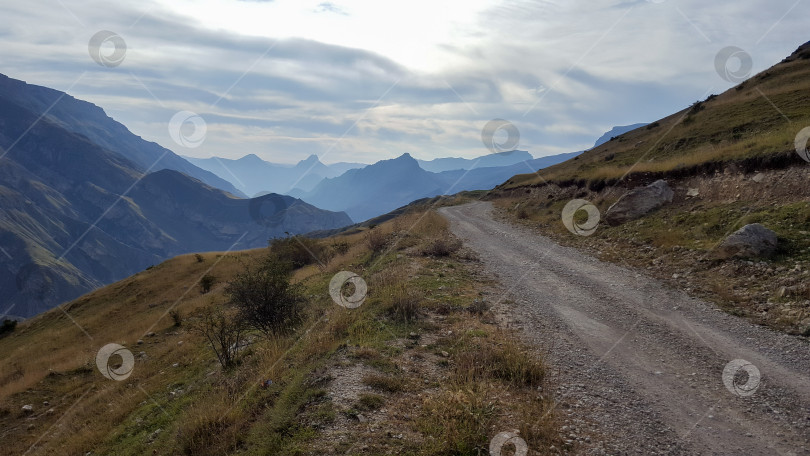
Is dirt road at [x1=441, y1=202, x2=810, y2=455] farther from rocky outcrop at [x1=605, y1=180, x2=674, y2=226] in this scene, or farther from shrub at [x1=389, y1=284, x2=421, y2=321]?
rocky outcrop at [x1=605, y1=180, x2=674, y2=226]

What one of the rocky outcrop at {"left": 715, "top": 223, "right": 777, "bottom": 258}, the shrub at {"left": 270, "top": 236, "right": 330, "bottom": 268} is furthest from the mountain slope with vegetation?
the shrub at {"left": 270, "top": 236, "right": 330, "bottom": 268}

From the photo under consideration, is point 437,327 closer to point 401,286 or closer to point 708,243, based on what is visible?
point 401,286

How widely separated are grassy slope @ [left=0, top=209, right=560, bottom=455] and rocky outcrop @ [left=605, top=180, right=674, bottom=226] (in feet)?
31.8

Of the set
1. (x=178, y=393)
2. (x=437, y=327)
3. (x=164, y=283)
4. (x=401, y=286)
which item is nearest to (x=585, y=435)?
(x=437, y=327)

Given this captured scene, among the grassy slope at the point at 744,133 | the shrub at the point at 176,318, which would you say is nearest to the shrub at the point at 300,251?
the shrub at the point at 176,318

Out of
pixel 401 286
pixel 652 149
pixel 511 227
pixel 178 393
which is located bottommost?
pixel 178 393

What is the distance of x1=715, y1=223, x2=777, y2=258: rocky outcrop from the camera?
12734mm

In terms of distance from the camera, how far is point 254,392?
8.17 metres

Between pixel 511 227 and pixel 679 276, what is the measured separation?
18.5 m

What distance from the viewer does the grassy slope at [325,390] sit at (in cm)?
597

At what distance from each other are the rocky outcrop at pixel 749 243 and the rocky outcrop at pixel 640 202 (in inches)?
336

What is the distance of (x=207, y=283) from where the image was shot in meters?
35.2

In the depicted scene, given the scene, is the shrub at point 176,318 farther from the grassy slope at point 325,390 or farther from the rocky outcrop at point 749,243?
the rocky outcrop at point 749,243

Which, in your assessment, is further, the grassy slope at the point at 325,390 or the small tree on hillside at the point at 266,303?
the small tree on hillside at the point at 266,303
